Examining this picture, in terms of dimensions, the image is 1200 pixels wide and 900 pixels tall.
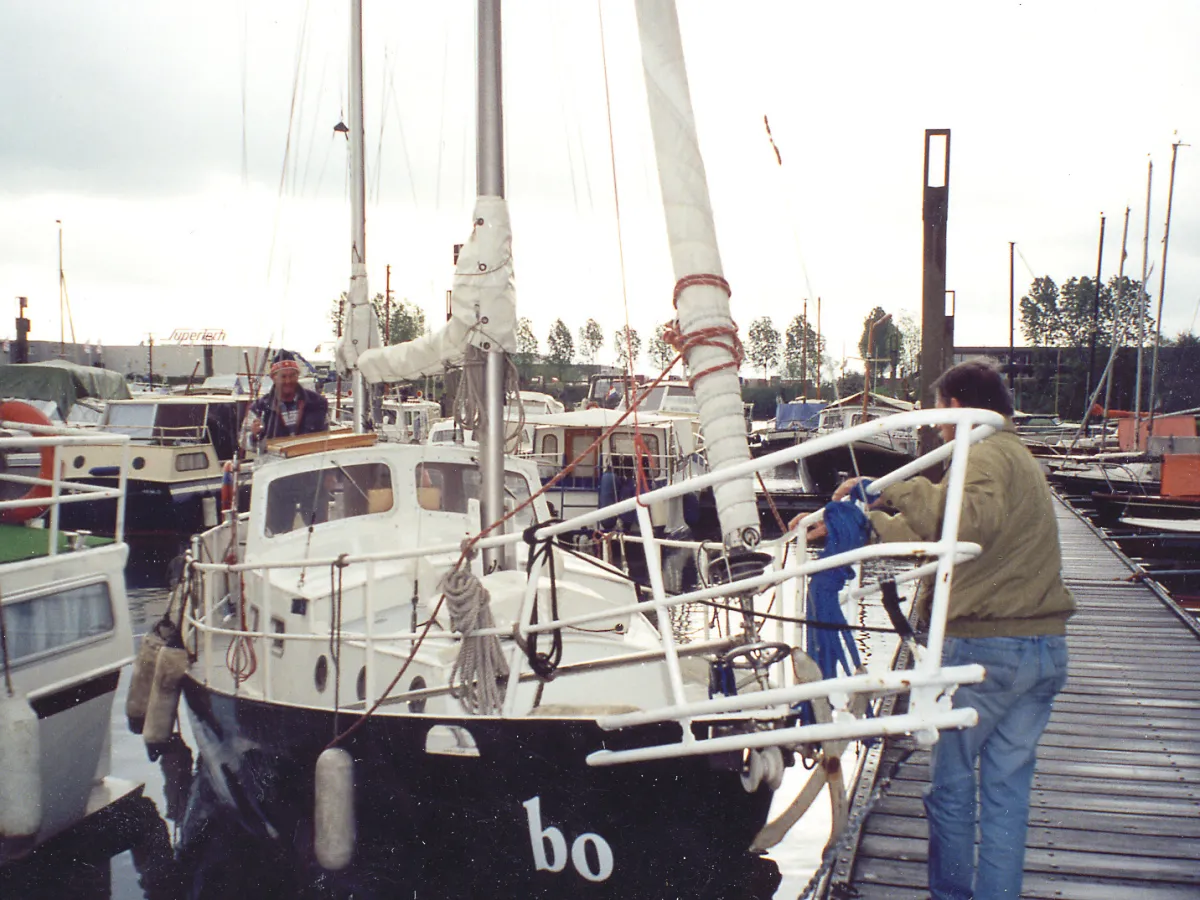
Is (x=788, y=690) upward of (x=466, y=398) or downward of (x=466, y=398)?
downward

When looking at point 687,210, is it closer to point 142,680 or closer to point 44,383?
point 142,680

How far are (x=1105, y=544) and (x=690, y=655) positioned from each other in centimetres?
1339

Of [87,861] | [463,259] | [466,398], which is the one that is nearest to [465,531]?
[466,398]

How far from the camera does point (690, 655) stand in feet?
15.3

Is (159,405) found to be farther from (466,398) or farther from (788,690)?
(788,690)

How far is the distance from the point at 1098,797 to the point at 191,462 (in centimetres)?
2000

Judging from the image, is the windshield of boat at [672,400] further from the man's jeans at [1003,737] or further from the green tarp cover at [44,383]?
the man's jeans at [1003,737]

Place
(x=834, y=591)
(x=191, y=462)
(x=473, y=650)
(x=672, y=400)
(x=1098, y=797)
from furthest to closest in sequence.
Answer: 1. (x=672, y=400)
2. (x=191, y=462)
3. (x=1098, y=797)
4. (x=473, y=650)
5. (x=834, y=591)

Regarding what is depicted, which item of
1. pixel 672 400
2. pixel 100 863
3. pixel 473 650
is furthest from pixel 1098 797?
pixel 672 400

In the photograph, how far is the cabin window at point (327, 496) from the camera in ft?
24.6

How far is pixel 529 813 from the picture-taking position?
471cm

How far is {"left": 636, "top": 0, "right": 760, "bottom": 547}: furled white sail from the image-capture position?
4.46 metres

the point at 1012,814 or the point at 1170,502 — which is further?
the point at 1170,502

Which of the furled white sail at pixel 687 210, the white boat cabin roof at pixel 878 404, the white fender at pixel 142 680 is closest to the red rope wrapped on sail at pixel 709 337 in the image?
the furled white sail at pixel 687 210
